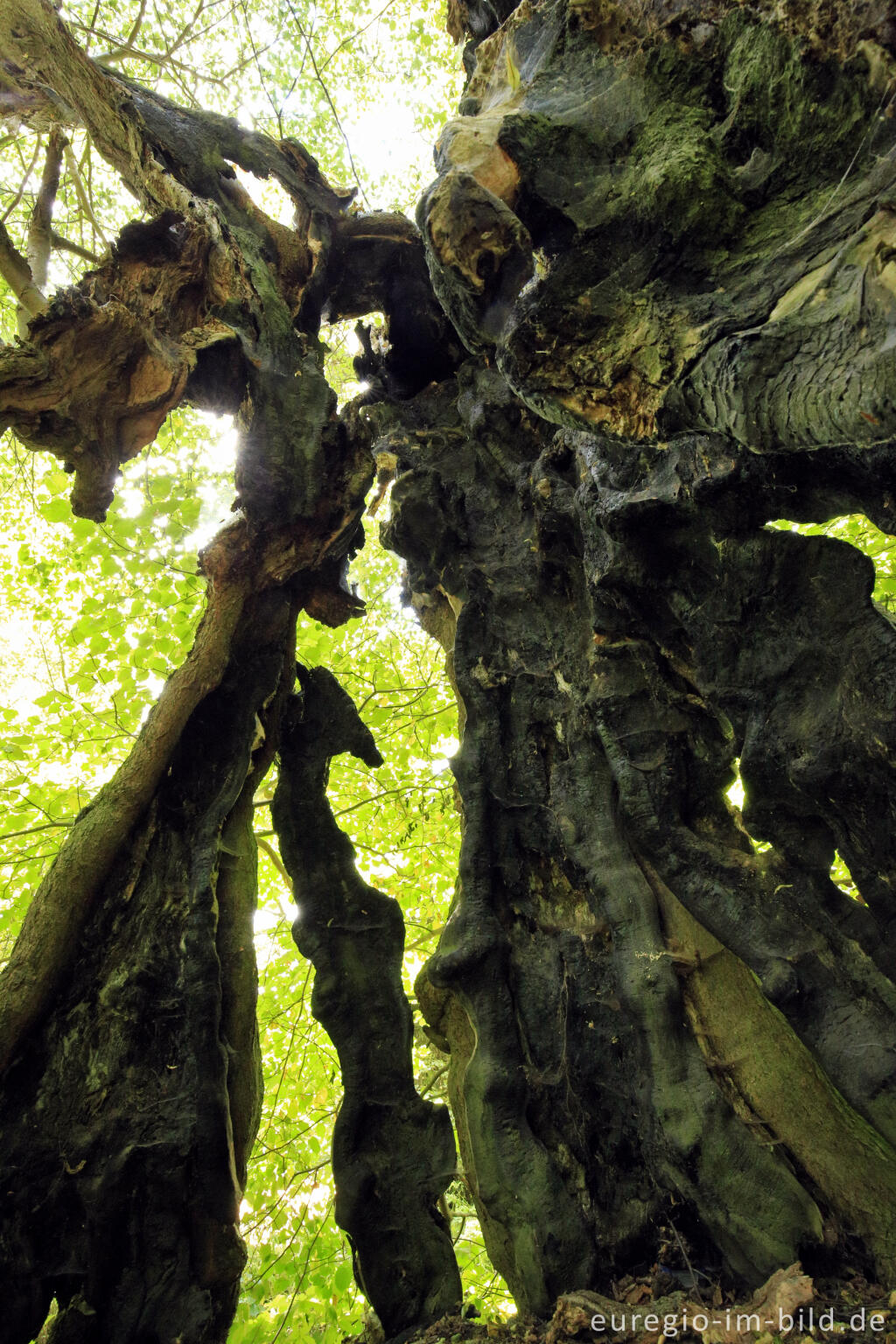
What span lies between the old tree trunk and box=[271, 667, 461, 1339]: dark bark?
0.8 inches

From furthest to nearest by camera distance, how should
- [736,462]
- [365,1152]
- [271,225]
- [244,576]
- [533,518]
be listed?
[271,225]
[244,576]
[533,518]
[365,1152]
[736,462]

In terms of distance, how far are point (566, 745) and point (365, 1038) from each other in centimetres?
176

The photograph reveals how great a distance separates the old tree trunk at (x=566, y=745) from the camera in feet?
7.61

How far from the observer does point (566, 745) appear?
360cm

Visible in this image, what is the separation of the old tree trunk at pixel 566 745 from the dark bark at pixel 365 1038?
0.02 meters

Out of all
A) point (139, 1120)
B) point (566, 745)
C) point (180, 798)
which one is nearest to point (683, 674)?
point (566, 745)

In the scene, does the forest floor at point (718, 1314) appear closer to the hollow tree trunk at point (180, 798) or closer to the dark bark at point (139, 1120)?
the hollow tree trunk at point (180, 798)

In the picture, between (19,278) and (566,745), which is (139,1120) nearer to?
(566,745)

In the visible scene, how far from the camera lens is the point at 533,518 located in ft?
13.6

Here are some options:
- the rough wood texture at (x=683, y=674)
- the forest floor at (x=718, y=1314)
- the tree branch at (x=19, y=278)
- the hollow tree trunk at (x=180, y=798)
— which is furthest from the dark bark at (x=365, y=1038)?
the tree branch at (x=19, y=278)

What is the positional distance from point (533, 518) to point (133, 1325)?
399 cm

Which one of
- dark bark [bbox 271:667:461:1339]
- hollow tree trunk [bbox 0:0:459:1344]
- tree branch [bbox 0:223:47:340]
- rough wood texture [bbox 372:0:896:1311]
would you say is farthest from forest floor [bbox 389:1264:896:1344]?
tree branch [bbox 0:223:47:340]

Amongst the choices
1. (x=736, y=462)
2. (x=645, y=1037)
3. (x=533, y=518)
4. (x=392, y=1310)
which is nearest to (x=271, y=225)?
(x=533, y=518)

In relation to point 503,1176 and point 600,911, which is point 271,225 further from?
point 503,1176
